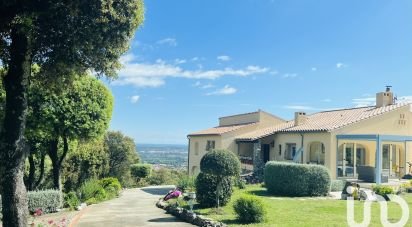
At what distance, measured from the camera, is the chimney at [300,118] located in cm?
3400

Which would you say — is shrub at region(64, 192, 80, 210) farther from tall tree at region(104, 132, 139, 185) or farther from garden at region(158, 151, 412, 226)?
tall tree at region(104, 132, 139, 185)

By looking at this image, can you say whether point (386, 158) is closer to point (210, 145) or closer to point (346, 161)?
point (346, 161)

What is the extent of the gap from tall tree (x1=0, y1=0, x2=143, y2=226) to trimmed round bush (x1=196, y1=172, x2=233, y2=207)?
9235 mm

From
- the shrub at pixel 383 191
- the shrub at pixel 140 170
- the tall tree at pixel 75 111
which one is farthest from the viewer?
the shrub at pixel 140 170

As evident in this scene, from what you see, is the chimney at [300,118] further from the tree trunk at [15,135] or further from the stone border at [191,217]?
the tree trunk at [15,135]

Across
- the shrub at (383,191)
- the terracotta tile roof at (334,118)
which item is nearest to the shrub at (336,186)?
the terracotta tile roof at (334,118)

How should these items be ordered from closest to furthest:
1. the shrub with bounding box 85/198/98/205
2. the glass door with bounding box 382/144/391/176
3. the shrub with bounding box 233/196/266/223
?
the shrub with bounding box 233/196/266/223 → the shrub with bounding box 85/198/98/205 → the glass door with bounding box 382/144/391/176

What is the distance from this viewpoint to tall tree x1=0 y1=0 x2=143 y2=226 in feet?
30.9

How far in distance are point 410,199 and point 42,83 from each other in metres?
17.1

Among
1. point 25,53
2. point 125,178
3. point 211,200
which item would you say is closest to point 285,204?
point 211,200

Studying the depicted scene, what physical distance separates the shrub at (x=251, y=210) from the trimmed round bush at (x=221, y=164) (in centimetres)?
313

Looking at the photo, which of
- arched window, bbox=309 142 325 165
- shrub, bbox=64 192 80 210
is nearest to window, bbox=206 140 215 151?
arched window, bbox=309 142 325 165

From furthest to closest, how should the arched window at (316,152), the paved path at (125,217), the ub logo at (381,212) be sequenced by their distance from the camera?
the arched window at (316,152), the paved path at (125,217), the ub logo at (381,212)

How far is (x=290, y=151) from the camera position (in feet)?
107
